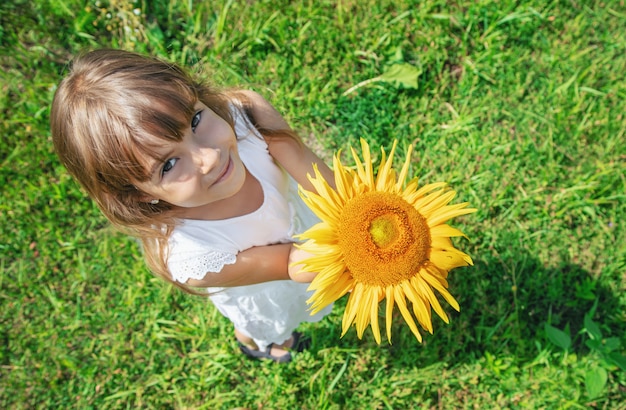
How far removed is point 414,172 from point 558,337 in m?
1.15

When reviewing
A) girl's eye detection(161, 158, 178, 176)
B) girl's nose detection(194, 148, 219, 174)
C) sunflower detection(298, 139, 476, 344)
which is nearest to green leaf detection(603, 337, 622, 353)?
sunflower detection(298, 139, 476, 344)

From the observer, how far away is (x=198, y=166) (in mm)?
1475

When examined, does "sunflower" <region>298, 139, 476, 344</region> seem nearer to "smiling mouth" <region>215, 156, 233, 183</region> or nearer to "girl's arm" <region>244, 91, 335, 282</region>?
"smiling mouth" <region>215, 156, 233, 183</region>

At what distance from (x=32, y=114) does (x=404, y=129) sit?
2.40m

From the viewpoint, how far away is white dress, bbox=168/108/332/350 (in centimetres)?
177

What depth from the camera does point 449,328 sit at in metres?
2.72

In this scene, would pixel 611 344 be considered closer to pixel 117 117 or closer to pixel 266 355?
pixel 266 355

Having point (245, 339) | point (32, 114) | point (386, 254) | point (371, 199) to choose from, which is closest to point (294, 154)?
point (371, 199)

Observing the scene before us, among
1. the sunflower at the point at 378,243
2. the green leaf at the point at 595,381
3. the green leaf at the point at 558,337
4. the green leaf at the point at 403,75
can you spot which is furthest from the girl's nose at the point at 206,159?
the green leaf at the point at 595,381

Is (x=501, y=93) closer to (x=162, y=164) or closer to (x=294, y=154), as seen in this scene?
(x=294, y=154)

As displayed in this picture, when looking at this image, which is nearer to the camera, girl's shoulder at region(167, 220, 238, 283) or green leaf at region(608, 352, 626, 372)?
girl's shoulder at region(167, 220, 238, 283)

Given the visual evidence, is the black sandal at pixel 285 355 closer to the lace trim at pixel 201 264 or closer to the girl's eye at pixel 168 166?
the lace trim at pixel 201 264

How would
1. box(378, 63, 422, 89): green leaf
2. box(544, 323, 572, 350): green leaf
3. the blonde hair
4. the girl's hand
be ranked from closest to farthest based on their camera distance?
the blonde hair < the girl's hand < box(544, 323, 572, 350): green leaf < box(378, 63, 422, 89): green leaf

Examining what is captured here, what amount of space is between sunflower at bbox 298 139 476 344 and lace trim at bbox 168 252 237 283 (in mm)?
357
